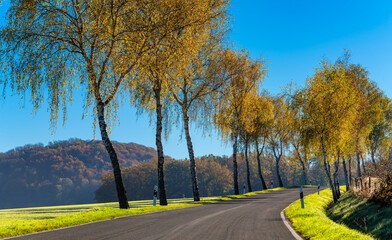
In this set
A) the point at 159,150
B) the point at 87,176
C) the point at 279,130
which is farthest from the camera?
the point at 87,176

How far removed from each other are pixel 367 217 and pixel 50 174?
17942 centimetres

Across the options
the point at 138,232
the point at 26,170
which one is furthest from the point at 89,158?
the point at 138,232

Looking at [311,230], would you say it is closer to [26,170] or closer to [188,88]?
[188,88]

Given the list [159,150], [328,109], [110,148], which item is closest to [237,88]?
[328,109]

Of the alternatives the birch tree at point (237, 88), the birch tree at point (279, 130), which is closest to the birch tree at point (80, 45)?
the birch tree at point (237, 88)

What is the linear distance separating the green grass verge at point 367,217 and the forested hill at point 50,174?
6028 inches

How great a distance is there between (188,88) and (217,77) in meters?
2.49

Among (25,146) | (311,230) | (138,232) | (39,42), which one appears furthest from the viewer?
(25,146)

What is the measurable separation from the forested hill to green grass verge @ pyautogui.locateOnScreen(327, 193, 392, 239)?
153108 millimetres

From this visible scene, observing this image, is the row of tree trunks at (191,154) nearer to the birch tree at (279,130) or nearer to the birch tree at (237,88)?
the birch tree at (237,88)

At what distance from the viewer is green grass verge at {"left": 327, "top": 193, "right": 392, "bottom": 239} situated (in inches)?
540

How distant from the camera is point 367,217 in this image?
54.3 ft

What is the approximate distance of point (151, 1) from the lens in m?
13.9

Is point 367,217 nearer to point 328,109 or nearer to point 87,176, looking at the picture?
point 328,109
